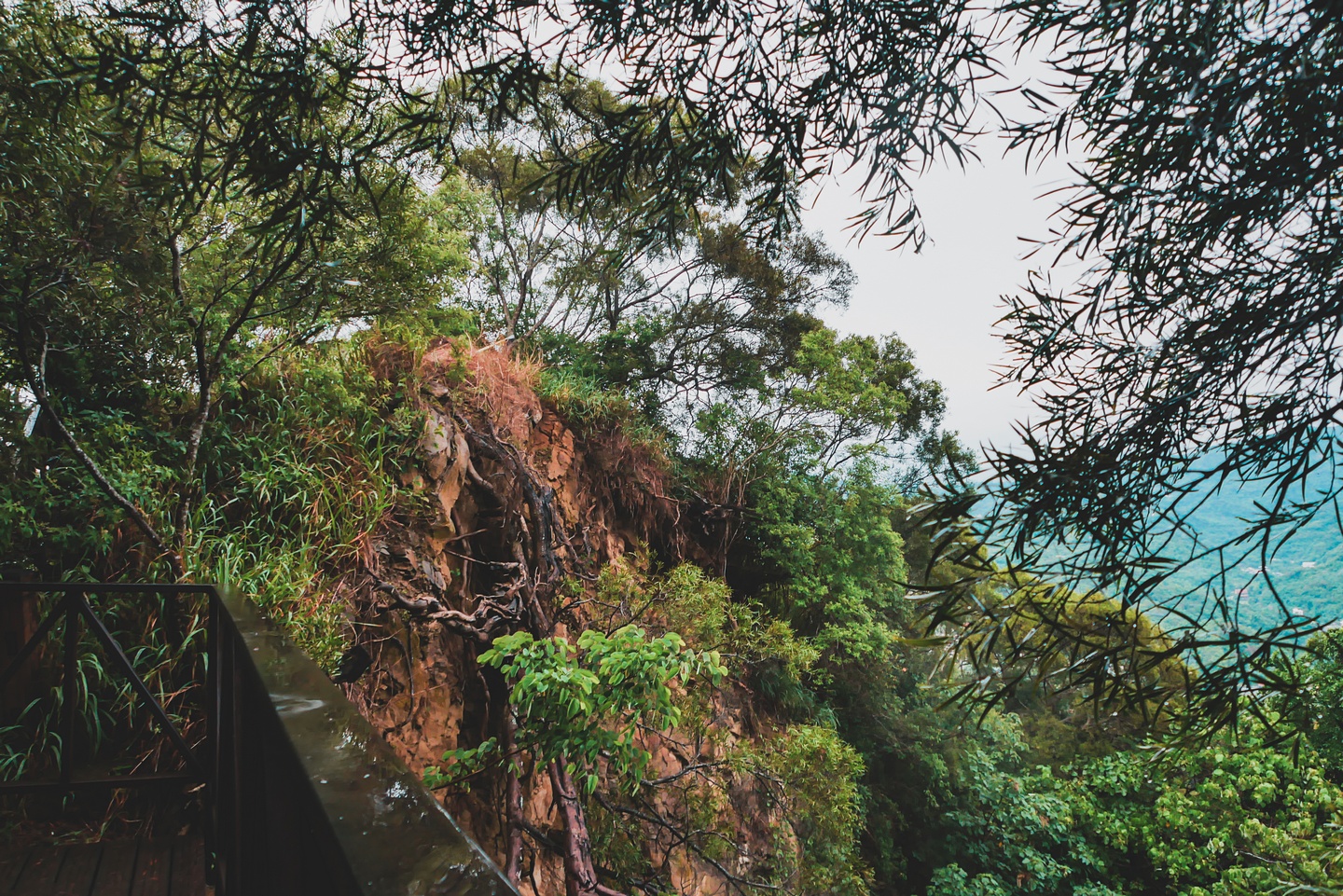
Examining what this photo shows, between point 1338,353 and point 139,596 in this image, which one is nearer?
point 1338,353

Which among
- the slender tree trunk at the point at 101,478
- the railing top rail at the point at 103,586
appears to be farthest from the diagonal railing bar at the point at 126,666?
the slender tree trunk at the point at 101,478

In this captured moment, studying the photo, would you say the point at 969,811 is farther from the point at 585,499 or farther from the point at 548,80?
the point at 548,80

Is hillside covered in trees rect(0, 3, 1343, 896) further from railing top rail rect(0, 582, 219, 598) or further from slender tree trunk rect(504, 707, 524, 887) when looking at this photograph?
railing top rail rect(0, 582, 219, 598)

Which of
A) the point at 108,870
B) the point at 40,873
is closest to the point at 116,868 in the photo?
the point at 108,870

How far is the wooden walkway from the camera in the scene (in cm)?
154

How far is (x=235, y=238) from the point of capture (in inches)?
119

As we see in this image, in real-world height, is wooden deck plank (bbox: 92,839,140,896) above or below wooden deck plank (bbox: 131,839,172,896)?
below

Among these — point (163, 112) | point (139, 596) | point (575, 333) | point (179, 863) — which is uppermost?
point (575, 333)

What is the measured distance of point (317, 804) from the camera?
18.8 inches

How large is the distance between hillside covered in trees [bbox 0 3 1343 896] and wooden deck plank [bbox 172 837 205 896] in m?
0.63

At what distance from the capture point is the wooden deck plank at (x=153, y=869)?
1.56m

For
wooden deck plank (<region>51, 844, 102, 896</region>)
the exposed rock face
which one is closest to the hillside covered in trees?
the exposed rock face

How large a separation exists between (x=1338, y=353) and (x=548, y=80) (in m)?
1.79

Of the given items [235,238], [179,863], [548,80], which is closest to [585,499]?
[235,238]
